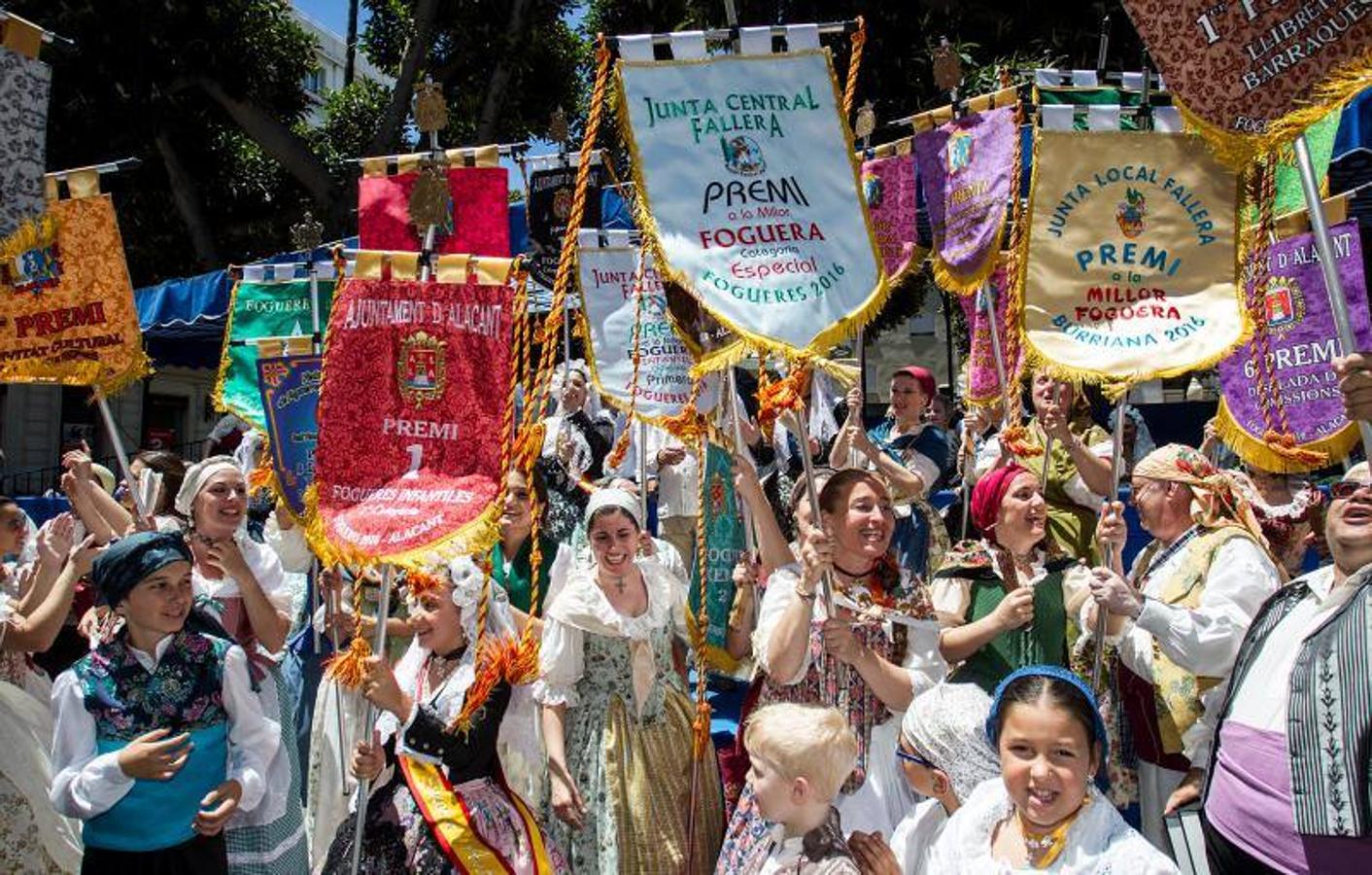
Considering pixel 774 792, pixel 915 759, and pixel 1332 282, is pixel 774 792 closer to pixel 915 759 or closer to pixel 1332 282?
pixel 915 759

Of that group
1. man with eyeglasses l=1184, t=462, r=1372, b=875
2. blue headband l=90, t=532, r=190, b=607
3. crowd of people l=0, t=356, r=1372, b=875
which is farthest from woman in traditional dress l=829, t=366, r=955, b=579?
blue headband l=90, t=532, r=190, b=607

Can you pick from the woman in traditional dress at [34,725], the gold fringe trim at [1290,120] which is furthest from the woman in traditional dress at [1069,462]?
the woman in traditional dress at [34,725]

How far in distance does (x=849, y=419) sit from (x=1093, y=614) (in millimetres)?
1795

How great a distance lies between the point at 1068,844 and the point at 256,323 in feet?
18.8

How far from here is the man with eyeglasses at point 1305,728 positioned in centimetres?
277

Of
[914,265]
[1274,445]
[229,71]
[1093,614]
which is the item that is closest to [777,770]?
[1093,614]

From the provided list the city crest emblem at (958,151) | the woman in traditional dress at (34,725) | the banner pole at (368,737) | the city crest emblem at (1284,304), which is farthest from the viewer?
the city crest emblem at (958,151)

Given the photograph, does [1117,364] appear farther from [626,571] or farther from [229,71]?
[229,71]

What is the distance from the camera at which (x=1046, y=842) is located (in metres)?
2.64

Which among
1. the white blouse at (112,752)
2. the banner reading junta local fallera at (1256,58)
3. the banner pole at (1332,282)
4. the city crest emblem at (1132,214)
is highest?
the banner reading junta local fallera at (1256,58)

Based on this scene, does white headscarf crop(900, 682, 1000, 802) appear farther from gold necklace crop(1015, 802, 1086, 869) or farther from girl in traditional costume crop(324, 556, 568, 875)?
girl in traditional costume crop(324, 556, 568, 875)

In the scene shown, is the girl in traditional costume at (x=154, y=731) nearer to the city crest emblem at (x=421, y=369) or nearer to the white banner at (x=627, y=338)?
the city crest emblem at (x=421, y=369)

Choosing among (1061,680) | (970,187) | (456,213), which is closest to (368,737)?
(1061,680)

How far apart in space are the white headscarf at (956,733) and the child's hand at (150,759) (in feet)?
6.59
